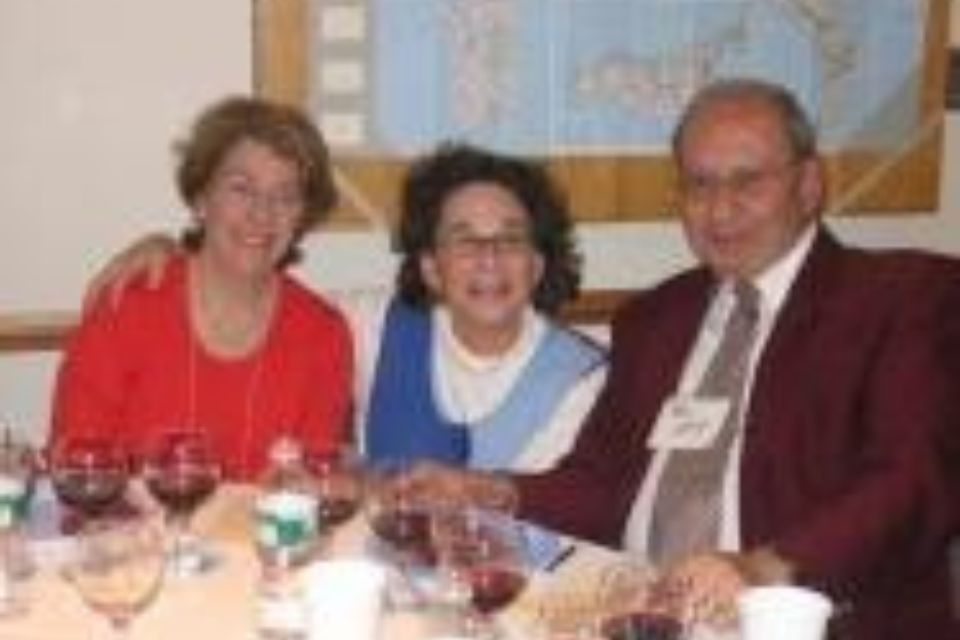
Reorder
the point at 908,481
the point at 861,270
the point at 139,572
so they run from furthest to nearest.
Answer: the point at 861,270, the point at 908,481, the point at 139,572

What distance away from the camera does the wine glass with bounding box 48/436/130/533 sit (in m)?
2.78

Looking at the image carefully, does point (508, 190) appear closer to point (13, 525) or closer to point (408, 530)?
point (408, 530)

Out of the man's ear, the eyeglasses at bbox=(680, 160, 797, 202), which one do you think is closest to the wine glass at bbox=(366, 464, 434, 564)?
the eyeglasses at bbox=(680, 160, 797, 202)

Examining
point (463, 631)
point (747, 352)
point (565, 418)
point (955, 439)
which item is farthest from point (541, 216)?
point (463, 631)

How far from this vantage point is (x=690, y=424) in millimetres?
3215

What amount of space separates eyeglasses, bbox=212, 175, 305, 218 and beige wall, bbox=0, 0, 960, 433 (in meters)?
0.61

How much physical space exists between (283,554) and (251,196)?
1269 mm

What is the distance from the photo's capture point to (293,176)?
370 centimetres

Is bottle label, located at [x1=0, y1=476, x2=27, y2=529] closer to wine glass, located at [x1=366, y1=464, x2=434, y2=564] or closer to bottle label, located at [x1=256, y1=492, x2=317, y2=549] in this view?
bottle label, located at [x1=256, y1=492, x2=317, y2=549]

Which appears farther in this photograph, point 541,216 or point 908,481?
point 541,216

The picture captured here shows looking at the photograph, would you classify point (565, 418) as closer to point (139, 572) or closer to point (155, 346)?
point (155, 346)

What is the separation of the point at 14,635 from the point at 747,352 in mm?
1413

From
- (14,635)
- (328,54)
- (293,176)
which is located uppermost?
(328,54)

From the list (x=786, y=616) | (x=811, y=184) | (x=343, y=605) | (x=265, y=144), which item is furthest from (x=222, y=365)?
(x=786, y=616)
